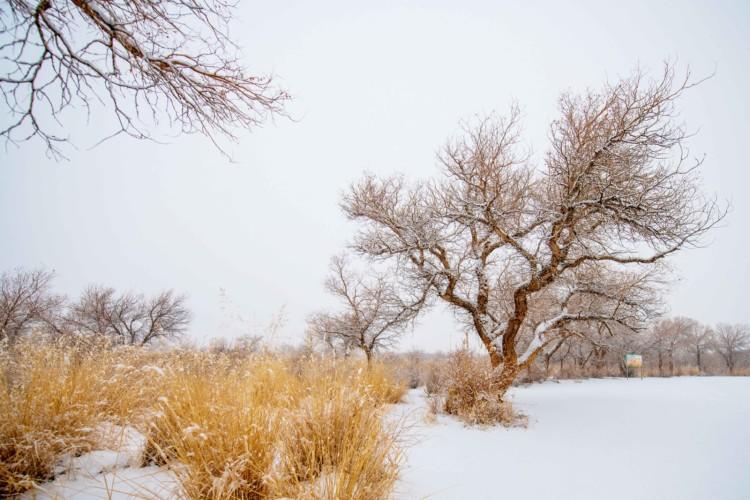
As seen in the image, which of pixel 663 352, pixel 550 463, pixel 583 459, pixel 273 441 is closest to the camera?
pixel 273 441

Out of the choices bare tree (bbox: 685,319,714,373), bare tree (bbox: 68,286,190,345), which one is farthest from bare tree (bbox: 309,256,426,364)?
bare tree (bbox: 685,319,714,373)

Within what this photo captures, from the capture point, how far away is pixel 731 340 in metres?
36.9

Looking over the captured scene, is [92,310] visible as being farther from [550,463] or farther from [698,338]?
[698,338]

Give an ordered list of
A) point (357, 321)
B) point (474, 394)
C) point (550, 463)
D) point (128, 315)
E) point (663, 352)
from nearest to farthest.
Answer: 1. point (550, 463)
2. point (474, 394)
3. point (357, 321)
4. point (128, 315)
5. point (663, 352)

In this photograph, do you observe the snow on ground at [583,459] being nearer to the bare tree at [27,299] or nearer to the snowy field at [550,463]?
the snowy field at [550,463]

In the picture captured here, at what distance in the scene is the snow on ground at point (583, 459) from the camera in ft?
8.70

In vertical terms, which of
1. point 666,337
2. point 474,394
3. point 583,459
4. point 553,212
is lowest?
point 583,459

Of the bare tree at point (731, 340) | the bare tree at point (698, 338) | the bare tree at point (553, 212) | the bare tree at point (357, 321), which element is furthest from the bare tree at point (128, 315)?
the bare tree at point (731, 340)

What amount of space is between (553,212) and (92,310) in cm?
3077

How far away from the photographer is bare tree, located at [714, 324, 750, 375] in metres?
36.8

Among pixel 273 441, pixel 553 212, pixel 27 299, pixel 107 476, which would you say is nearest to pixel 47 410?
pixel 107 476

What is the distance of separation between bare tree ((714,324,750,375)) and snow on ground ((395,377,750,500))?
1878 inches

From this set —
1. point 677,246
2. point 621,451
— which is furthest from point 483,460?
point 677,246

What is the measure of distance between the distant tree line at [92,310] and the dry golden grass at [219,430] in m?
19.6
